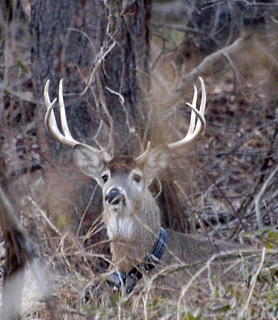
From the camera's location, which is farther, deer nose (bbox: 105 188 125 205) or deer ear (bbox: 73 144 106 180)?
deer ear (bbox: 73 144 106 180)

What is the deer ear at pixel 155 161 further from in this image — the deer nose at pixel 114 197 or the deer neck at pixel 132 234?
the deer nose at pixel 114 197

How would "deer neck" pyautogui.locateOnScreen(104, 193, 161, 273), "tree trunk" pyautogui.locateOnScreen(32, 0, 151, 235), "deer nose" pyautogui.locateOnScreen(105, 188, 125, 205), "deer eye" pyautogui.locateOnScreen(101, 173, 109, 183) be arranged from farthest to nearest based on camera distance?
"tree trunk" pyautogui.locateOnScreen(32, 0, 151, 235), "deer eye" pyautogui.locateOnScreen(101, 173, 109, 183), "deer neck" pyautogui.locateOnScreen(104, 193, 161, 273), "deer nose" pyautogui.locateOnScreen(105, 188, 125, 205)

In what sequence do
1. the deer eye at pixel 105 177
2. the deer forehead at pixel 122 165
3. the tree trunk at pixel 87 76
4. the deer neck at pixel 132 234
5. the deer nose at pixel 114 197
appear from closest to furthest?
the deer nose at pixel 114 197
the deer neck at pixel 132 234
the deer forehead at pixel 122 165
the deer eye at pixel 105 177
the tree trunk at pixel 87 76

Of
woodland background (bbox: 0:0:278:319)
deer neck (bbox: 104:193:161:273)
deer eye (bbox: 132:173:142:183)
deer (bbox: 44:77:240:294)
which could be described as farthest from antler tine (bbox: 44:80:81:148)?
deer neck (bbox: 104:193:161:273)

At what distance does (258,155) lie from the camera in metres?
9.73

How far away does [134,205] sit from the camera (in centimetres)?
748

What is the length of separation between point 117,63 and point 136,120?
520mm

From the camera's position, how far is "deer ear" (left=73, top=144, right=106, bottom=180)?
771cm

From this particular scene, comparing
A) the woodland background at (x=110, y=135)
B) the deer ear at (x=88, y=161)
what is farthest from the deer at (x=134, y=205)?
the woodland background at (x=110, y=135)

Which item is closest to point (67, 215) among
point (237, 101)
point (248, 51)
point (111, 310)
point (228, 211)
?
point (228, 211)

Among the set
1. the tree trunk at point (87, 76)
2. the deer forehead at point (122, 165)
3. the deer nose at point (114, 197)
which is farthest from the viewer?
the tree trunk at point (87, 76)

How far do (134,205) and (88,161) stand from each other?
55cm

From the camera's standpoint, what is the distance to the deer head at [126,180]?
7.39m

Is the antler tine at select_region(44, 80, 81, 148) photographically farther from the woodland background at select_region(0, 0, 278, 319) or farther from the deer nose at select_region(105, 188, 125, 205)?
the deer nose at select_region(105, 188, 125, 205)
